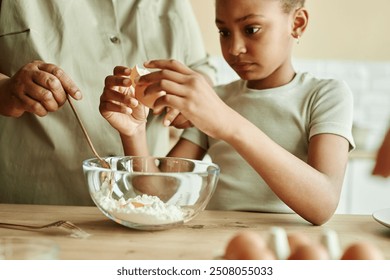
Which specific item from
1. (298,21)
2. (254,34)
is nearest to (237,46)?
(254,34)

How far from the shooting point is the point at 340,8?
2.60 m

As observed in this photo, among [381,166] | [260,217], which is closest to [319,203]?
[260,217]

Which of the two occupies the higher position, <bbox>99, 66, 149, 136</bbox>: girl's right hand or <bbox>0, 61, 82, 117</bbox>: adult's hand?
<bbox>0, 61, 82, 117</bbox>: adult's hand

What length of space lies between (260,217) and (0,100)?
1.84 feet

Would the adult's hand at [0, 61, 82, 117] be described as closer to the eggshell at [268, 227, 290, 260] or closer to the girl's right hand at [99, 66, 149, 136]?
the girl's right hand at [99, 66, 149, 136]

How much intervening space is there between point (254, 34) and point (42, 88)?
44 centimetres

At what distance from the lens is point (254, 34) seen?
1.06 metres

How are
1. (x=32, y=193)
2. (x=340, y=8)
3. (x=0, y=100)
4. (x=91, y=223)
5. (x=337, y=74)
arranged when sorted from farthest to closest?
(x=337, y=74), (x=340, y=8), (x=32, y=193), (x=0, y=100), (x=91, y=223)

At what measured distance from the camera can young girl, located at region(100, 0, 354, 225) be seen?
847 mm

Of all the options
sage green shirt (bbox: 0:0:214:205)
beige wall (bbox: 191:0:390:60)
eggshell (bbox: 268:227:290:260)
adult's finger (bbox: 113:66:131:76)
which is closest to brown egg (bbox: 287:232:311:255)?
eggshell (bbox: 268:227:290:260)

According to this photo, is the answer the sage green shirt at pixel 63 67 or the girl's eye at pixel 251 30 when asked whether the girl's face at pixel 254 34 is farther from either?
the sage green shirt at pixel 63 67

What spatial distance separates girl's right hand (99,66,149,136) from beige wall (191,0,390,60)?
5.20ft
